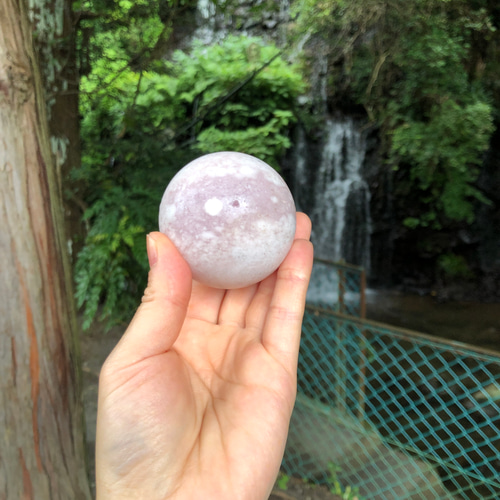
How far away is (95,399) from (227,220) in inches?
125

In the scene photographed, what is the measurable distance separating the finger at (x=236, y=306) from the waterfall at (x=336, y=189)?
7040 millimetres

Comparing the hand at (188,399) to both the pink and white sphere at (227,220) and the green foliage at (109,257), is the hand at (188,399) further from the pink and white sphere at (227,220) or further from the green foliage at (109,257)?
the green foliage at (109,257)

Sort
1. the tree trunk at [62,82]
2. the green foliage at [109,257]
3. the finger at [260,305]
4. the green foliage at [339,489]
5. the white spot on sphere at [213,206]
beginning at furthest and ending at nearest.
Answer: the tree trunk at [62,82], the green foliage at [109,257], the green foliage at [339,489], the finger at [260,305], the white spot on sphere at [213,206]

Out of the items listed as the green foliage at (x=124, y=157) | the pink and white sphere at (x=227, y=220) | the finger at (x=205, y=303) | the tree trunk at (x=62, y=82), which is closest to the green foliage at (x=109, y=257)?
the green foliage at (x=124, y=157)

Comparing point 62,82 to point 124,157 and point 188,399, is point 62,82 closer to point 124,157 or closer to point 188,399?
point 124,157

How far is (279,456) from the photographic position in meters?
1.53

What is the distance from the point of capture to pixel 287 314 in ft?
5.68

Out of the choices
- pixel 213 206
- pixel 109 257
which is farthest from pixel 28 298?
pixel 109 257

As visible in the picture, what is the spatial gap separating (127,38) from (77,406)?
3698mm

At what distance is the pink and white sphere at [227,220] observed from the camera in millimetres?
Answer: 1599

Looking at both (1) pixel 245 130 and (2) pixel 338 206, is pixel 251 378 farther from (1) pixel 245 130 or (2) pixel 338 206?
(2) pixel 338 206

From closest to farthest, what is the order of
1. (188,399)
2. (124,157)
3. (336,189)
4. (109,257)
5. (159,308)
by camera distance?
(159,308) → (188,399) → (109,257) → (124,157) → (336,189)

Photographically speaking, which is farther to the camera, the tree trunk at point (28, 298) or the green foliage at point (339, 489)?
the green foliage at point (339, 489)

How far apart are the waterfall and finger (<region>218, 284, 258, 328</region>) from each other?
23.1 feet
